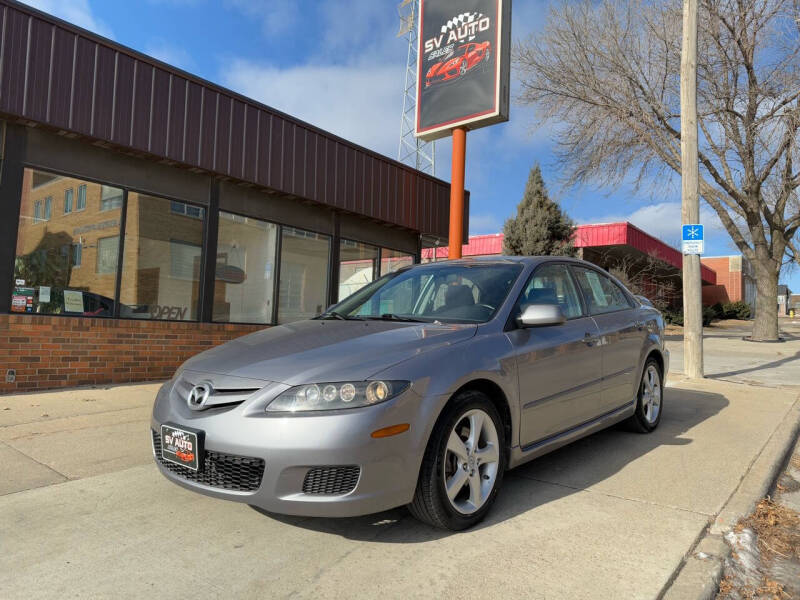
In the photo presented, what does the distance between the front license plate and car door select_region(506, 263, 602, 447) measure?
5.97ft

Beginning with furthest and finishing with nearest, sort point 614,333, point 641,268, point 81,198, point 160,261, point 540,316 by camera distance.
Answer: point 641,268
point 160,261
point 81,198
point 614,333
point 540,316

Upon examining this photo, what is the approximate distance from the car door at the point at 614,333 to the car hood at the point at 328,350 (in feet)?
5.23

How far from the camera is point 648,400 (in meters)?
5.16

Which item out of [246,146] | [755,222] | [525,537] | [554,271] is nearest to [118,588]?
[525,537]

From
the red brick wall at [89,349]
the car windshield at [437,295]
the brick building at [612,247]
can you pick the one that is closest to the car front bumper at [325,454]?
the car windshield at [437,295]

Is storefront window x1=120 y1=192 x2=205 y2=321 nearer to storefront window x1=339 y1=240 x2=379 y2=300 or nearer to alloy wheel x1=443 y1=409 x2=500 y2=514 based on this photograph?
storefront window x1=339 y1=240 x2=379 y2=300

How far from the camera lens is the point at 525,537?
9.61ft

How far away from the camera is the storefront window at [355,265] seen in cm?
1125

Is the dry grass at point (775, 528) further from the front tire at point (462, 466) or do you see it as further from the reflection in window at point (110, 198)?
the reflection in window at point (110, 198)

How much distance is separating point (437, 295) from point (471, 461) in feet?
4.25

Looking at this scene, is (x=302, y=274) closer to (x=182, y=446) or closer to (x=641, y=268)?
(x=182, y=446)

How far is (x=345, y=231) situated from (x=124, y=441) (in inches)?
279

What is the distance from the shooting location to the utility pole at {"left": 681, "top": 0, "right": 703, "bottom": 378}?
931 centimetres

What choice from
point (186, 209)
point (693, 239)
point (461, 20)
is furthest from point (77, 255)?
point (693, 239)
